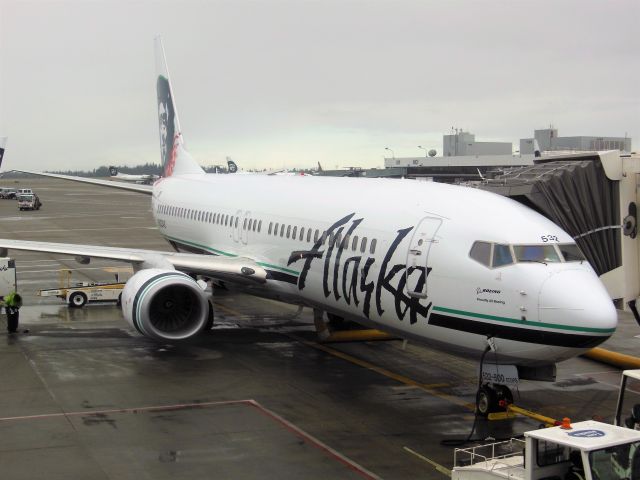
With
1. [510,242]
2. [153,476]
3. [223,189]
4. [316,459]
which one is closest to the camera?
[153,476]

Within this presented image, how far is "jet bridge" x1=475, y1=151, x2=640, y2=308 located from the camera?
640 inches

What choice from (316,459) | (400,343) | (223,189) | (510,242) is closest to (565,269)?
(510,242)

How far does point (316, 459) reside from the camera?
1313cm

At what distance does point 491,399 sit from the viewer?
14.9m

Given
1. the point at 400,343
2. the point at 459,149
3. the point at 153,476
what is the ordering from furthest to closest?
the point at 459,149, the point at 400,343, the point at 153,476

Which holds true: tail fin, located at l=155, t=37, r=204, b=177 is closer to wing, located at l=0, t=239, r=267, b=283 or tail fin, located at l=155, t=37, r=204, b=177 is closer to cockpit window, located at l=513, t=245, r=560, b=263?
wing, located at l=0, t=239, r=267, b=283

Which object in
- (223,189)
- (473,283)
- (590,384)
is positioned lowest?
(590,384)

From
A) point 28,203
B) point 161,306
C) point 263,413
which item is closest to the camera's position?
point 263,413

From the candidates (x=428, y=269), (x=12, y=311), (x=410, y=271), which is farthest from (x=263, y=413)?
(x=12, y=311)

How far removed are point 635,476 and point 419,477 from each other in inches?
143

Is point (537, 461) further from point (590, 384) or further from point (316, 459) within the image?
point (590, 384)

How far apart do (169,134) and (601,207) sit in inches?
887

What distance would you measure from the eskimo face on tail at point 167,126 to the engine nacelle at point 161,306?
1555cm

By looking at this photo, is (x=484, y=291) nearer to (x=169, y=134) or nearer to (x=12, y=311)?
(x=12, y=311)
